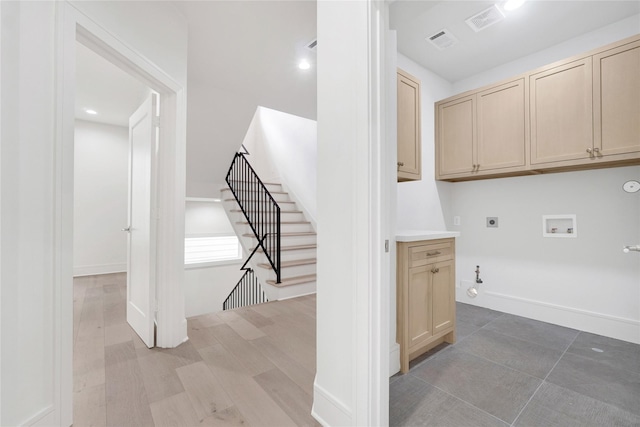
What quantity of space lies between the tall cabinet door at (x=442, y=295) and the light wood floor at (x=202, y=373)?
98 centimetres

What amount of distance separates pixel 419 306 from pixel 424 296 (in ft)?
0.28

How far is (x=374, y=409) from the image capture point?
3.78 ft

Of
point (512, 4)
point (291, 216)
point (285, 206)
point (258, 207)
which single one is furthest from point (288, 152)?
point (512, 4)

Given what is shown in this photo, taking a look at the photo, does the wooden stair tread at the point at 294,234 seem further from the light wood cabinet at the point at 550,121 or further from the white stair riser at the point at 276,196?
the light wood cabinet at the point at 550,121

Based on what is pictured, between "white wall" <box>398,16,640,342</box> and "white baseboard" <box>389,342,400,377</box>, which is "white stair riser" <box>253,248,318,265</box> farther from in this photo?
"white baseboard" <box>389,342,400,377</box>

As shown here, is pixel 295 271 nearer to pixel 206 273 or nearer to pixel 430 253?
pixel 430 253

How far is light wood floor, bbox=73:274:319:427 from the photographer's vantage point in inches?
54.9

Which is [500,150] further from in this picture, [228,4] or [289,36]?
[228,4]

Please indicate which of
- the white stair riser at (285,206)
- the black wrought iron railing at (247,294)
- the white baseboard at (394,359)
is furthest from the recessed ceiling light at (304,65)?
the black wrought iron railing at (247,294)

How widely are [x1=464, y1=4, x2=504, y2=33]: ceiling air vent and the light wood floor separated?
295 centimetres

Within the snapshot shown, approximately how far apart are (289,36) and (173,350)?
2840mm

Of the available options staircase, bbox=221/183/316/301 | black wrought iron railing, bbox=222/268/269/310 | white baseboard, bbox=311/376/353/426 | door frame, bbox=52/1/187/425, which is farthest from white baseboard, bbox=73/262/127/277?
white baseboard, bbox=311/376/353/426

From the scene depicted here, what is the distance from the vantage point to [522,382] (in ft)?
5.51

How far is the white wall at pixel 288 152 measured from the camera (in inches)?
210
